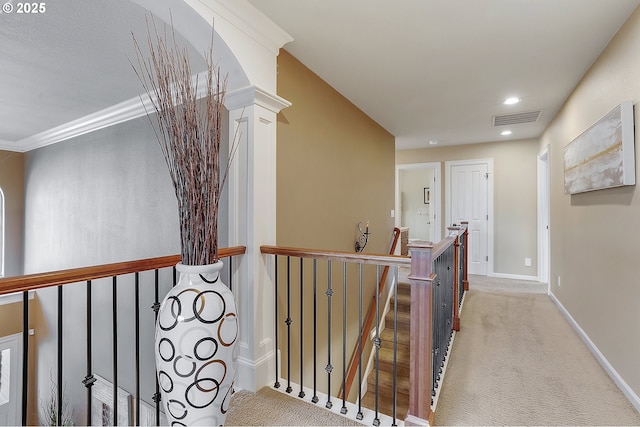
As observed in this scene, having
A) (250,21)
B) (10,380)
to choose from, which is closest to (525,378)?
(250,21)

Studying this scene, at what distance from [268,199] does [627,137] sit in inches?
89.7

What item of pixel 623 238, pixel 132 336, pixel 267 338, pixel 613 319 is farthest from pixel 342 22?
pixel 132 336

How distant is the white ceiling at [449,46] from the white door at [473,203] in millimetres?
2042

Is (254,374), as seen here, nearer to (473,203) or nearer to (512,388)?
(512,388)

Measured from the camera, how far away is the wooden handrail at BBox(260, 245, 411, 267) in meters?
1.65

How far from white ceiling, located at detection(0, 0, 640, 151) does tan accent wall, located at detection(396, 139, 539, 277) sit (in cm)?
175

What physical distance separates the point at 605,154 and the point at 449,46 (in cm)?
135

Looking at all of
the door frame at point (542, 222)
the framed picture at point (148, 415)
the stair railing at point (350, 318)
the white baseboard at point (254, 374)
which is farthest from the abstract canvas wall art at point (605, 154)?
the framed picture at point (148, 415)

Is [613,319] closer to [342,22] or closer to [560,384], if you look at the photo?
[560,384]

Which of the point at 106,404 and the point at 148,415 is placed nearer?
the point at 148,415

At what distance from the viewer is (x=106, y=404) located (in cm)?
349

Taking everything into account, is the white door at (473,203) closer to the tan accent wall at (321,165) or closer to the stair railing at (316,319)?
the tan accent wall at (321,165)

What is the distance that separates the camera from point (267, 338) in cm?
207

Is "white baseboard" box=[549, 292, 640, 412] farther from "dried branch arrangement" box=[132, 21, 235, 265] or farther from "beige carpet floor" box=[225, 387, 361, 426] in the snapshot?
"dried branch arrangement" box=[132, 21, 235, 265]
